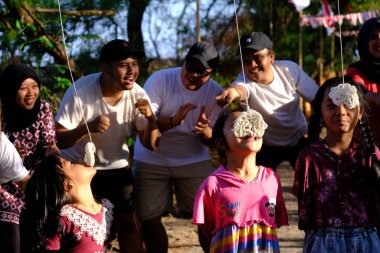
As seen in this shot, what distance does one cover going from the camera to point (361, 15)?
13.7 m

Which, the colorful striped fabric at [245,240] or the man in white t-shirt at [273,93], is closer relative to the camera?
the colorful striped fabric at [245,240]

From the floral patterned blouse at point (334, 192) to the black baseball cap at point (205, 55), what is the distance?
1.31 metres

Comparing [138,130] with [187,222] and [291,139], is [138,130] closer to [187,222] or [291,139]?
[291,139]

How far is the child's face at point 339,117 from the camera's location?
3324mm

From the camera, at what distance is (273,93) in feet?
14.7

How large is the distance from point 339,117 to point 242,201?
67 cm

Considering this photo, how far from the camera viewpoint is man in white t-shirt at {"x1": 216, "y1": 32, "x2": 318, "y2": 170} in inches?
174

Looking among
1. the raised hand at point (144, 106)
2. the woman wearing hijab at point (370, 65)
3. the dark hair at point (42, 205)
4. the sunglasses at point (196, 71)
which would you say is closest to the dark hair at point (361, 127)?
the woman wearing hijab at point (370, 65)

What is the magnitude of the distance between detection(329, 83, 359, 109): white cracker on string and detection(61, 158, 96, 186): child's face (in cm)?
138

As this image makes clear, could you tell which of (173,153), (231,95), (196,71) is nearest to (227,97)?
(231,95)

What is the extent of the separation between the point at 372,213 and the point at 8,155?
1.98 meters

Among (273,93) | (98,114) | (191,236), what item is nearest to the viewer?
(98,114)

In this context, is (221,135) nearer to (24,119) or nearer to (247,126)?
(247,126)

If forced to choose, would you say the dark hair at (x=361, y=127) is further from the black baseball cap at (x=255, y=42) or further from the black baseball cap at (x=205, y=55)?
the black baseball cap at (x=205, y=55)
